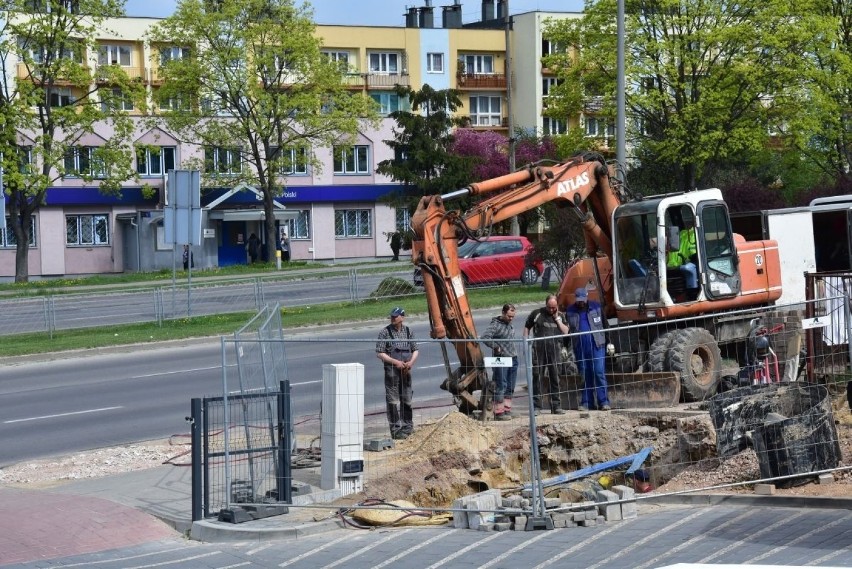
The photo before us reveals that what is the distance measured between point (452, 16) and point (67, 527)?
79735mm

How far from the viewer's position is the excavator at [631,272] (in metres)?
14.7

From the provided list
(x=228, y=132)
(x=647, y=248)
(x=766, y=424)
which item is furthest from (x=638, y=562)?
(x=228, y=132)

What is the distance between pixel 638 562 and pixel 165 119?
5121 centimetres

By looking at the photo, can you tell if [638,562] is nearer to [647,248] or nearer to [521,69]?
[647,248]

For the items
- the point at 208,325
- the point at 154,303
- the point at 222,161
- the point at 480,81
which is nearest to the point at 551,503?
the point at 208,325

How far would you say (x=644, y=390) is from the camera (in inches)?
573

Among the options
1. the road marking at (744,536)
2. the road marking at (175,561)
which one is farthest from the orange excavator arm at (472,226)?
the road marking at (744,536)

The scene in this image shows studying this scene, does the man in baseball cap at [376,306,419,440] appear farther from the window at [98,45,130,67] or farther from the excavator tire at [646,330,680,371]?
the window at [98,45,130,67]

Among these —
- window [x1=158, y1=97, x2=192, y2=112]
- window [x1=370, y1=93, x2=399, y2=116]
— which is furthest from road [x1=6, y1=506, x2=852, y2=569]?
window [x1=370, y1=93, x2=399, y2=116]

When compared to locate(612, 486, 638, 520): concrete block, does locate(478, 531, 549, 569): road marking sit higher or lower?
lower

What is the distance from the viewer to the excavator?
577 inches

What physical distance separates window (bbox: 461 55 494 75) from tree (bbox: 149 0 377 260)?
870 inches

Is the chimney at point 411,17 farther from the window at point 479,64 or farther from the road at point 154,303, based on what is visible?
the road at point 154,303

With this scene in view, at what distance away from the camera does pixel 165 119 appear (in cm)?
5788
